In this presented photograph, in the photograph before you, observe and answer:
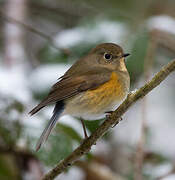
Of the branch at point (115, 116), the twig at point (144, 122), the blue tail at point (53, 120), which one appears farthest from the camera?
the twig at point (144, 122)

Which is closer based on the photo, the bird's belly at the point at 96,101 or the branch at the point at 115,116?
the branch at the point at 115,116

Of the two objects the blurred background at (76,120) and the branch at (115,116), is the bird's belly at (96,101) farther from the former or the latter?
the branch at (115,116)

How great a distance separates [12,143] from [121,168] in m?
1.39

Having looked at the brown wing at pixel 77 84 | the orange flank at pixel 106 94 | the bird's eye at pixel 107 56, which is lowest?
the orange flank at pixel 106 94

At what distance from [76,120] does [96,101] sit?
73 centimetres

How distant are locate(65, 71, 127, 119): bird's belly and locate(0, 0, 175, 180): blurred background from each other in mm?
204

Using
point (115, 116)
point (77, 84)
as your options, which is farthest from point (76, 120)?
point (115, 116)

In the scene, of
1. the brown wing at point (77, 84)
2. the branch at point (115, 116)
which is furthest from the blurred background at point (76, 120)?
the branch at point (115, 116)

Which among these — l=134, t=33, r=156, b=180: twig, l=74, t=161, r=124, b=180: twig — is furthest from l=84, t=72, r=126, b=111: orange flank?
l=74, t=161, r=124, b=180: twig

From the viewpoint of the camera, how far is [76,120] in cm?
334

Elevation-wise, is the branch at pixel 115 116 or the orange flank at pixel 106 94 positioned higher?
the orange flank at pixel 106 94

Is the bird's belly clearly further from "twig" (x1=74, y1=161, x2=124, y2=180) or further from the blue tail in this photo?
"twig" (x1=74, y1=161, x2=124, y2=180)

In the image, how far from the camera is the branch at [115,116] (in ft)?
5.82

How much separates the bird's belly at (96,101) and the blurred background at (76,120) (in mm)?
204
